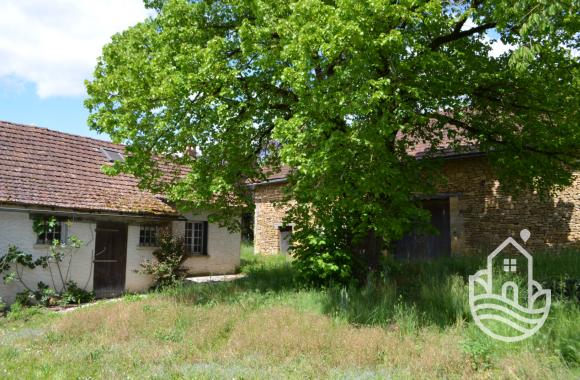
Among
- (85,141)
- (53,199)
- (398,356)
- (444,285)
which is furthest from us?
(85,141)

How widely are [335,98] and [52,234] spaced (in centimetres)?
1035

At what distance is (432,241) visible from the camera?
56.4 ft

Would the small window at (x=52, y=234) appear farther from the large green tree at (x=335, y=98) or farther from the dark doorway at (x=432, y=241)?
the dark doorway at (x=432, y=241)

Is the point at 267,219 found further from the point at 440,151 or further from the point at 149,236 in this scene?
the point at 440,151

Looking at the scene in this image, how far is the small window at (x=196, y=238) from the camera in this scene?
18.4 m

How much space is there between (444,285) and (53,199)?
11.3 metres

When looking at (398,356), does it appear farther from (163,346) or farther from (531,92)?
(531,92)

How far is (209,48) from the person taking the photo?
1062 cm

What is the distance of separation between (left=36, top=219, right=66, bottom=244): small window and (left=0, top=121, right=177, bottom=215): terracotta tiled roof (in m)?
0.85

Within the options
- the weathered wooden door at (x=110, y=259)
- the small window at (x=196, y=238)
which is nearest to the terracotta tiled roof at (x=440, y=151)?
the small window at (x=196, y=238)

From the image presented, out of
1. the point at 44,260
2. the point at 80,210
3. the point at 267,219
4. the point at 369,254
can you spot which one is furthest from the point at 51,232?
the point at 267,219

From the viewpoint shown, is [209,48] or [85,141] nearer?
[209,48]

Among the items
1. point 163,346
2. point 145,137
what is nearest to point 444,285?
point 163,346

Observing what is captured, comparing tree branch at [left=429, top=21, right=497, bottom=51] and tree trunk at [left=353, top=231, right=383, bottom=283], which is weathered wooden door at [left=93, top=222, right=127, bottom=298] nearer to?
tree trunk at [left=353, top=231, right=383, bottom=283]
